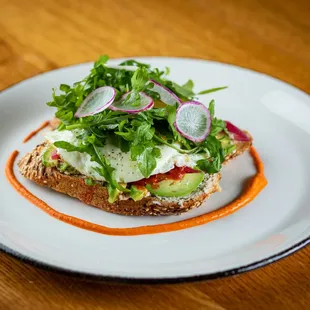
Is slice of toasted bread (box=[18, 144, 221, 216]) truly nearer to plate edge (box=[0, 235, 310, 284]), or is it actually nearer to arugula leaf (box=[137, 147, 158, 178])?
arugula leaf (box=[137, 147, 158, 178])

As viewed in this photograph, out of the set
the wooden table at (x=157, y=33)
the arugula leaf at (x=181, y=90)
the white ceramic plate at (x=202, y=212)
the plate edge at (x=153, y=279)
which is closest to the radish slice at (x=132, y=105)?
the arugula leaf at (x=181, y=90)

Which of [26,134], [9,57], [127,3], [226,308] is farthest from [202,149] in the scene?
[127,3]

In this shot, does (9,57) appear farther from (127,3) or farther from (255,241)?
(255,241)

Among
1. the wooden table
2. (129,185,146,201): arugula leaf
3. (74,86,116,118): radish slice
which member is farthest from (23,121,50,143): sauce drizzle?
(129,185,146,201): arugula leaf

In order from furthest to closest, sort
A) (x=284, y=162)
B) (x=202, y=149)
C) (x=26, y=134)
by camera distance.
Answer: (x=26, y=134) → (x=284, y=162) → (x=202, y=149)

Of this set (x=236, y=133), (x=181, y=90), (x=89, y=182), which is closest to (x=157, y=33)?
(x=181, y=90)
